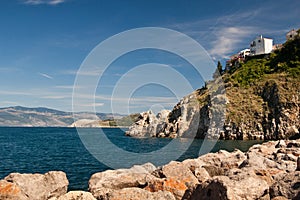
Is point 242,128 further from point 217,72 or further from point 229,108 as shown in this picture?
point 217,72

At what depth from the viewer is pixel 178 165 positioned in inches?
701

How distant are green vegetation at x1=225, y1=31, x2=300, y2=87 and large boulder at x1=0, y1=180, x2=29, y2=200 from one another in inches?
3958

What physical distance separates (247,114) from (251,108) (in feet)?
9.60

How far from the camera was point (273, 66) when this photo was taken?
118625mm

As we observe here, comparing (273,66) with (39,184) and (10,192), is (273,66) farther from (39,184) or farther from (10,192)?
(10,192)

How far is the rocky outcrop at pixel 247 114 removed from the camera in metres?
89.1

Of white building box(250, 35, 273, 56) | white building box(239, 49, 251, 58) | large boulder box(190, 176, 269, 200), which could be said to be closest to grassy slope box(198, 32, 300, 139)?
white building box(250, 35, 273, 56)

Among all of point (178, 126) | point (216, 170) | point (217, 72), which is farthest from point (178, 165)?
point (217, 72)

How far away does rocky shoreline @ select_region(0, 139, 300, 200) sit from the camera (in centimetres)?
1079

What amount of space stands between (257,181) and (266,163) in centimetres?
920

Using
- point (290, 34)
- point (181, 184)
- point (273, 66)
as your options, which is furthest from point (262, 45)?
point (181, 184)

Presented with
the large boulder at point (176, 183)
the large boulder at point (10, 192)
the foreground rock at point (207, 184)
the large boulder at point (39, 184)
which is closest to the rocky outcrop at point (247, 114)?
the foreground rock at point (207, 184)

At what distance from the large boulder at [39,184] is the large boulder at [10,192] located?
1167 mm

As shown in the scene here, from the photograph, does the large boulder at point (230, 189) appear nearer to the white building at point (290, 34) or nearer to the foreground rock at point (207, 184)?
the foreground rock at point (207, 184)
